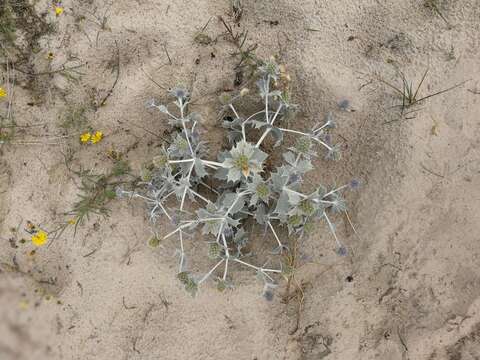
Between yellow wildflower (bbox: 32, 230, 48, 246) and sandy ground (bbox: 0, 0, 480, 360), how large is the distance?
7cm

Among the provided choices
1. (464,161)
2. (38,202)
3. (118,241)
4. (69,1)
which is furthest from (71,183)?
(464,161)

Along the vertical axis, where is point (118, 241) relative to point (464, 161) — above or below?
below

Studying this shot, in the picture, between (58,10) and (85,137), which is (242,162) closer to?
(85,137)

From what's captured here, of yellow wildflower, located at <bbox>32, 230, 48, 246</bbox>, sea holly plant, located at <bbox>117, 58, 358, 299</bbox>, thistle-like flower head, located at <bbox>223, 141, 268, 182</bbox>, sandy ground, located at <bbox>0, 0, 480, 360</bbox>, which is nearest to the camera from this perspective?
thistle-like flower head, located at <bbox>223, 141, 268, 182</bbox>

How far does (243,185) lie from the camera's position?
9.13ft

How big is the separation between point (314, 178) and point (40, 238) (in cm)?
213

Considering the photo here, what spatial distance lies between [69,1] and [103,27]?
37 centimetres

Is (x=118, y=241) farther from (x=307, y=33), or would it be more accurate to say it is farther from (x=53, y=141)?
(x=307, y=33)

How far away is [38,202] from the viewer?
10.5ft

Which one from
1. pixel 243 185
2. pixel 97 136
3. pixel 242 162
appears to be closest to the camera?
pixel 242 162

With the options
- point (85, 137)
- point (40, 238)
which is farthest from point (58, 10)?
point (40, 238)

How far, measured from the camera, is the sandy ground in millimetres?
2926

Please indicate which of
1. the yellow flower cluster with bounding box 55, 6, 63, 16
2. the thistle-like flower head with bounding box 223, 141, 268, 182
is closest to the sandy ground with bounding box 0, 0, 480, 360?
the yellow flower cluster with bounding box 55, 6, 63, 16

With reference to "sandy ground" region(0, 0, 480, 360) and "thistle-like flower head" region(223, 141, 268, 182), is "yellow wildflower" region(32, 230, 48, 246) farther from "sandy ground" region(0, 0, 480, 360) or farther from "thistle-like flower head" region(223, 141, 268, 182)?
"thistle-like flower head" region(223, 141, 268, 182)
